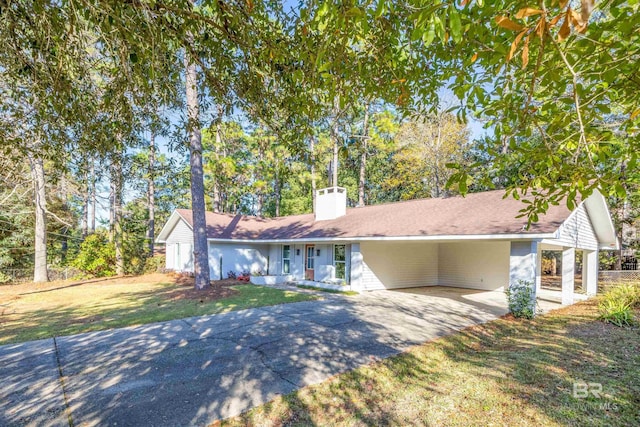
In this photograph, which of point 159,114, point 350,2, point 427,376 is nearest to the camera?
point 350,2

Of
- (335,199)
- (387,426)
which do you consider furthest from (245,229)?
(387,426)

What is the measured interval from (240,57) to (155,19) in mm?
988

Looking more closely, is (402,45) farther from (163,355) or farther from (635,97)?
(163,355)

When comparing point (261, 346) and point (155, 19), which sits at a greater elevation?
point (155, 19)

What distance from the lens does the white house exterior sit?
397 inches

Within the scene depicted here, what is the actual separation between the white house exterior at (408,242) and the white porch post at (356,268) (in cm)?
4

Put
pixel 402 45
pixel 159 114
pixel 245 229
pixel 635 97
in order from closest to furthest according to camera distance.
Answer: pixel 635 97, pixel 402 45, pixel 159 114, pixel 245 229

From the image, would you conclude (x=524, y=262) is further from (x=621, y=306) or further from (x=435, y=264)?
(x=435, y=264)

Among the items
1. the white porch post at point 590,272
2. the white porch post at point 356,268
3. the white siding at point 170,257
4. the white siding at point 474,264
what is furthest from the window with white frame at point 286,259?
the white porch post at point 590,272

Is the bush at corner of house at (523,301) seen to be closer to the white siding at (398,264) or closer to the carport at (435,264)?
the carport at (435,264)

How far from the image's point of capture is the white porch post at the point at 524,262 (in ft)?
28.5

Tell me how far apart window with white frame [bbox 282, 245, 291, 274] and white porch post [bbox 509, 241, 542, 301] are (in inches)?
432

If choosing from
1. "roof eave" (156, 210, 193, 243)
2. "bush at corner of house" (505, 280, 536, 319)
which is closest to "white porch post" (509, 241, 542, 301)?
"bush at corner of house" (505, 280, 536, 319)

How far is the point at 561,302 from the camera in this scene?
11180mm
